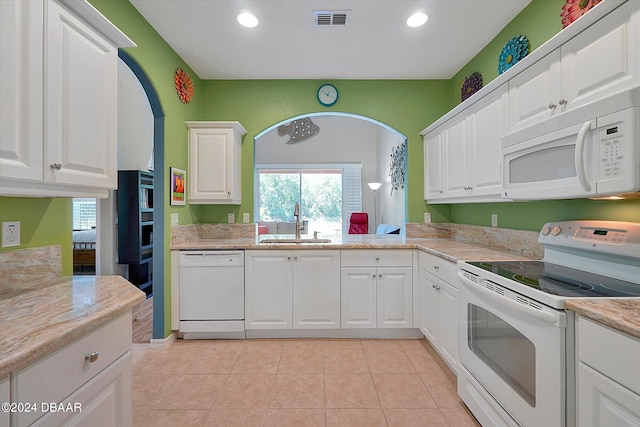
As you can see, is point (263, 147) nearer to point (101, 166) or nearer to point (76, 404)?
point (101, 166)

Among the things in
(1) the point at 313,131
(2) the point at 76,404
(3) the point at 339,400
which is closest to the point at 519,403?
(3) the point at 339,400

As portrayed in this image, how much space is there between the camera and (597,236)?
1.45 m

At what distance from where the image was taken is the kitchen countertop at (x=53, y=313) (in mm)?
767

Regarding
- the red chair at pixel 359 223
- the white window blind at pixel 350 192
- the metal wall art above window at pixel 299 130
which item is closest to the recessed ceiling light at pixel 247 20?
the red chair at pixel 359 223

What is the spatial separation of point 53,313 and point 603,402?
1.86 metres

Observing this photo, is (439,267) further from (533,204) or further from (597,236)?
(597,236)

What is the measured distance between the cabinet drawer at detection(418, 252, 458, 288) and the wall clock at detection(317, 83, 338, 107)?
1928mm

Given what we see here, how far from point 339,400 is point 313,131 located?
6.20 meters

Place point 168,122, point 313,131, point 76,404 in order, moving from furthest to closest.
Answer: point 313,131 < point 168,122 < point 76,404

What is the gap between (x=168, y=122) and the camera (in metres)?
2.66

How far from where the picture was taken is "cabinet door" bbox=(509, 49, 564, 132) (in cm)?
157

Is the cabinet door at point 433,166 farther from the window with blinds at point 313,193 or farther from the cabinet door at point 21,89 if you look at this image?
the window with blinds at point 313,193

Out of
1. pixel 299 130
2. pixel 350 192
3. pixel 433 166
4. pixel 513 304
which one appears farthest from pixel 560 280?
pixel 299 130

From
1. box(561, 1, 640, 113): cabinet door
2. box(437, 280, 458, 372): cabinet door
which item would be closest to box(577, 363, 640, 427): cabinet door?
box(437, 280, 458, 372): cabinet door
